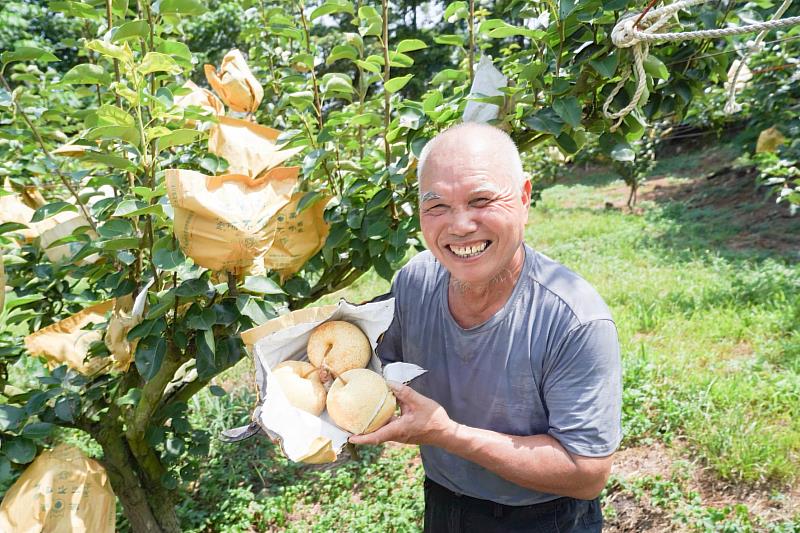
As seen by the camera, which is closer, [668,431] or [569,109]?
[569,109]

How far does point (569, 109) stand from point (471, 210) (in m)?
0.42

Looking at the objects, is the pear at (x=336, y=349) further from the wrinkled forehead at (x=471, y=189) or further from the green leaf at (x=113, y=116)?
the green leaf at (x=113, y=116)

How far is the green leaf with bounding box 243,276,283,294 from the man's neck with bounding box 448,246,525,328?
1.48ft

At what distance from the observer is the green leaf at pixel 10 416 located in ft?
5.26

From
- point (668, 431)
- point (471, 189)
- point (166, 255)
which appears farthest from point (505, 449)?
point (668, 431)

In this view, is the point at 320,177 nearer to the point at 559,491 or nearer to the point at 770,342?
the point at 559,491

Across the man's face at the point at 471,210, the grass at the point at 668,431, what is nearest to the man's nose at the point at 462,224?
the man's face at the point at 471,210

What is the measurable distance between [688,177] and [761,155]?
357 inches

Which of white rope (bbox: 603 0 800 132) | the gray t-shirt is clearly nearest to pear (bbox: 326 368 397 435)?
the gray t-shirt

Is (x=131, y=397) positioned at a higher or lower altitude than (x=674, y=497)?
higher

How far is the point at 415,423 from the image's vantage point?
1.24m

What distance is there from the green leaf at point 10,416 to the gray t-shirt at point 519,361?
1.01m

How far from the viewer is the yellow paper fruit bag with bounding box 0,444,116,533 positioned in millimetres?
1696

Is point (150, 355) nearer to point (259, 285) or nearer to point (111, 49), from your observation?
point (259, 285)
